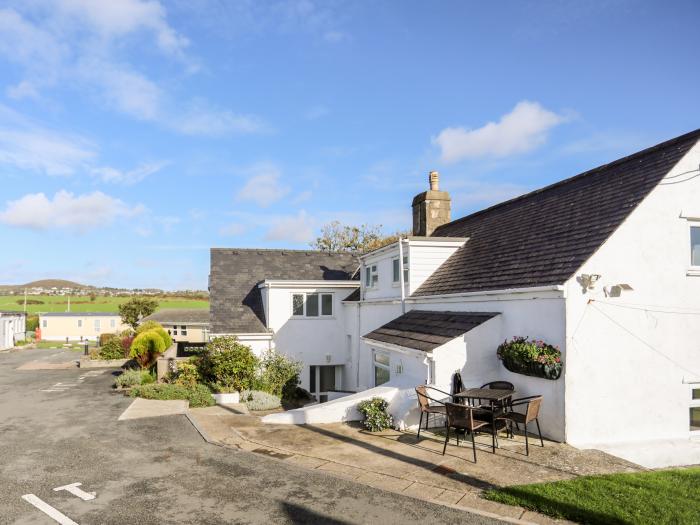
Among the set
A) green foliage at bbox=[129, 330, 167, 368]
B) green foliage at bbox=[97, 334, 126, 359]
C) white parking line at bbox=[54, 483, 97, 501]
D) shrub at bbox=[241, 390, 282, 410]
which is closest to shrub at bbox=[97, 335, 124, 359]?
green foliage at bbox=[97, 334, 126, 359]

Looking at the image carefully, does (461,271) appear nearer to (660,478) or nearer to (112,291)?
(660,478)

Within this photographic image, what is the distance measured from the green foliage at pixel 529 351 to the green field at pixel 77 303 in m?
77.3

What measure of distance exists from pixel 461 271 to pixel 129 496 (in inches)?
474

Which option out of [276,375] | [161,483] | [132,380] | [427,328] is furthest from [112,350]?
[161,483]

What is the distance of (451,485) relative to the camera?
8922 millimetres

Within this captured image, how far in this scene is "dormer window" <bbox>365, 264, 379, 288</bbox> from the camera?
2235 cm

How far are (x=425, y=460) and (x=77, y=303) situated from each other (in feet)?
358

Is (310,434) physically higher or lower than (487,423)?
lower

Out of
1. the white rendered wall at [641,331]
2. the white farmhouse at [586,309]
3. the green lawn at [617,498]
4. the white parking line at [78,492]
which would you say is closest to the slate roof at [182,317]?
the white farmhouse at [586,309]

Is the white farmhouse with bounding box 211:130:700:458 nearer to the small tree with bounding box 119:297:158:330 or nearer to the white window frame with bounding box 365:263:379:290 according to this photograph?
the white window frame with bounding box 365:263:379:290

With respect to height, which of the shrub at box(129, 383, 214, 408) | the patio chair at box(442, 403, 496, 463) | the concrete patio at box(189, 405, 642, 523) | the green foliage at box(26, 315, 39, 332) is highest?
the patio chair at box(442, 403, 496, 463)

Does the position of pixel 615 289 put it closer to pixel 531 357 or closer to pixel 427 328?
pixel 531 357

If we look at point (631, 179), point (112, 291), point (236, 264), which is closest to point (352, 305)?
point (236, 264)

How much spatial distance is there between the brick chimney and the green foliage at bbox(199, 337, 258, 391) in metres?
10.3
